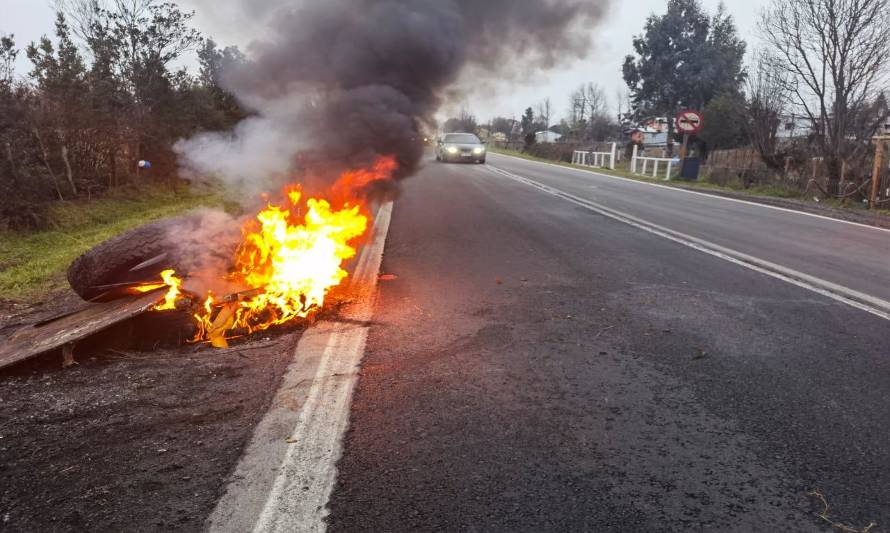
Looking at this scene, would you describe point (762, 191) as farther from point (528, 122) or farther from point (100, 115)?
point (528, 122)

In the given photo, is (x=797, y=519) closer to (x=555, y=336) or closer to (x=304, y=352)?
(x=555, y=336)

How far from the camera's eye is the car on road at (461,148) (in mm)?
27891

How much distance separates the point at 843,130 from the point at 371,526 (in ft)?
64.2

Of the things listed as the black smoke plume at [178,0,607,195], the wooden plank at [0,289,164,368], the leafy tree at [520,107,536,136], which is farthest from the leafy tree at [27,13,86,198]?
the leafy tree at [520,107,536,136]

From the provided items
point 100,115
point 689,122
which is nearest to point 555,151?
point 689,122

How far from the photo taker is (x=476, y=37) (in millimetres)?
7805

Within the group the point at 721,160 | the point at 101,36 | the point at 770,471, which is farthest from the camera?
the point at 721,160

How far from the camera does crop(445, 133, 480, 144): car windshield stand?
28156mm

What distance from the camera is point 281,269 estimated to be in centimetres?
530

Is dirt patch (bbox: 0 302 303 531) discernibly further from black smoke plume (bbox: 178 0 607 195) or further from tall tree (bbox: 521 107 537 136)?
tall tree (bbox: 521 107 537 136)

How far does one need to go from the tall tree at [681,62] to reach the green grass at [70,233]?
111ft

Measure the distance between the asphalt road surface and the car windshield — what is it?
22.0 m

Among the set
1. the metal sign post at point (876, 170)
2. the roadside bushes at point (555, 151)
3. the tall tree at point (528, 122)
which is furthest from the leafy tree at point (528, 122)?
the metal sign post at point (876, 170)

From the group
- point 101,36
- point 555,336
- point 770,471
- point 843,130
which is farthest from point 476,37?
point 843,130
